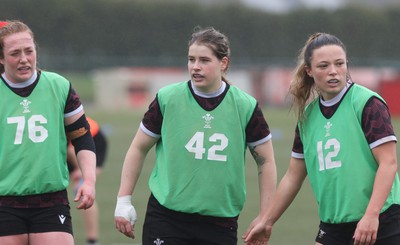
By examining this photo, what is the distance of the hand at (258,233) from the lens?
585 centimetres

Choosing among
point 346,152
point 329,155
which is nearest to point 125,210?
point 329,155

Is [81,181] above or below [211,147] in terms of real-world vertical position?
below

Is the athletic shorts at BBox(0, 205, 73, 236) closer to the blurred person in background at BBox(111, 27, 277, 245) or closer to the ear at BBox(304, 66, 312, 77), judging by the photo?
the blurred person in background at BBox(111, 27, 277, 245)

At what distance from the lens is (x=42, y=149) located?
579 centimetres

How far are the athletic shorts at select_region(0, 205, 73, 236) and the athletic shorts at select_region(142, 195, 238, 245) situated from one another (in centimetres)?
53

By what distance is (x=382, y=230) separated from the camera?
17.5ft

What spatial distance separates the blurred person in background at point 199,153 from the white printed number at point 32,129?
1.78 ft

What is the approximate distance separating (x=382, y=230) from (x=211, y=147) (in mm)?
1113

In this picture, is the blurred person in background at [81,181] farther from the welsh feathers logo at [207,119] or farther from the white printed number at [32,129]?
the welsh feathers logo at [207,119]

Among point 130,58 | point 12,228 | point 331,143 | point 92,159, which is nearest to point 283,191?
point 331,143

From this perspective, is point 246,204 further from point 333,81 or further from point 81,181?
point 333,81

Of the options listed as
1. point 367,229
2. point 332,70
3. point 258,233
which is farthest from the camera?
point 258,233

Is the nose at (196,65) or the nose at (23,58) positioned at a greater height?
the nose at (196,65)

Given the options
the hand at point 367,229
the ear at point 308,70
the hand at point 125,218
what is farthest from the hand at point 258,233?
the ear at point 308,70
